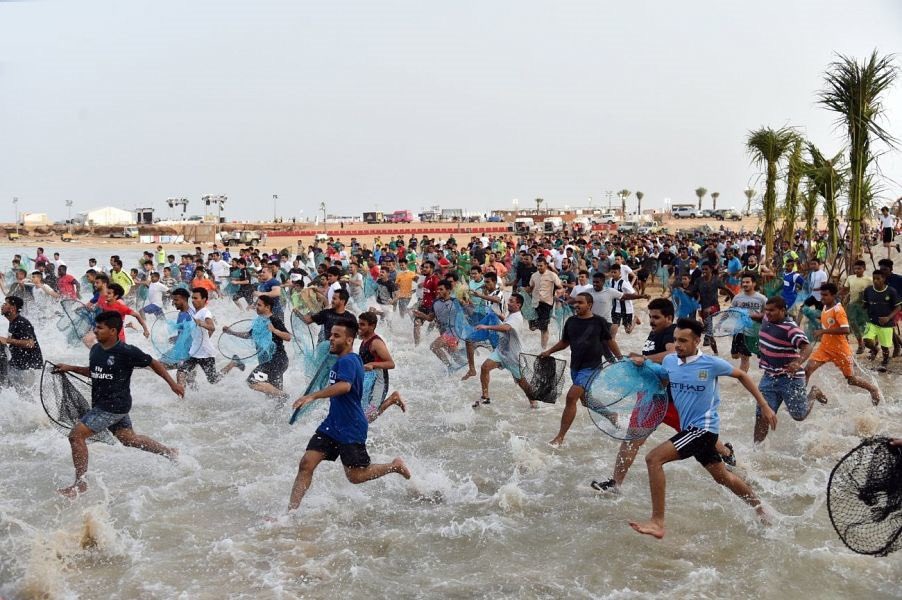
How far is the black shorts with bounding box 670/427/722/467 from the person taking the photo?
596 centimetres

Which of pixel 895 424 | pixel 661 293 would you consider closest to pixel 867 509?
pixel 895 424

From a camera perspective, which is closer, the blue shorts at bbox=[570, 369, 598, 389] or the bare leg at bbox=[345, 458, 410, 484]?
the bare leg at bbox=[345, 458, 410, 484]

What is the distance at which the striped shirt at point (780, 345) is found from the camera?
806 centimetres

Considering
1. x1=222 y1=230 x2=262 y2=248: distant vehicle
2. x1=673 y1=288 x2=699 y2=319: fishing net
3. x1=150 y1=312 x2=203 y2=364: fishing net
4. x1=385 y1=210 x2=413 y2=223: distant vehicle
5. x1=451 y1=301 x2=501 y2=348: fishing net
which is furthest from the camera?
x1=385 y1=210 x2=413 y2=223: distant vehicle

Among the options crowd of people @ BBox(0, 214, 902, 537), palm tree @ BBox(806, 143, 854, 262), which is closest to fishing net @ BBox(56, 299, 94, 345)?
crowd of people @ BBox(0, 214, 902, 537)

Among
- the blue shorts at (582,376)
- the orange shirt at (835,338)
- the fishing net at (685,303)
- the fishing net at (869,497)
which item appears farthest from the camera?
the fishing net at (685,303)

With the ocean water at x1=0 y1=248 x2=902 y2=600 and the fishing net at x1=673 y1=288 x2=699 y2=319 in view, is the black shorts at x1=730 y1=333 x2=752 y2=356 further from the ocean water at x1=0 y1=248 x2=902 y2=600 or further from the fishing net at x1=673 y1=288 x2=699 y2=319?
the fishing net at x1=673 y1=288 x2=699 y2=319

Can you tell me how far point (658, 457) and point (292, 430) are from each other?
5128mm

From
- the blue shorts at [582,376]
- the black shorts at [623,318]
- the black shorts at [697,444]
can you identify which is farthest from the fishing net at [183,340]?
the black shorts at [623,318]

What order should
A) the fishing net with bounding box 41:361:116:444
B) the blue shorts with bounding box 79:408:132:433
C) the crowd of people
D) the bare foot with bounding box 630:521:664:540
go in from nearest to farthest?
the bare foot with bounding box 630:521:664:540 < the crowd of people < the blue shorts with bounding box 79:408:132:433 < the fishing net with bounding box 41:361:116:444

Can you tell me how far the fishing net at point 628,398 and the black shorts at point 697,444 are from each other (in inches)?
24.3

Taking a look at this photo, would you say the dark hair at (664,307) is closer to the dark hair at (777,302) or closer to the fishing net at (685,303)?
the dark hair at (777,302)

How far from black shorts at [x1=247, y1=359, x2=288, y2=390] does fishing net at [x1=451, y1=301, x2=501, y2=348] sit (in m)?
2.48

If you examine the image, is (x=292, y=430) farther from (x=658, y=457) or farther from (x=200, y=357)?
(x=658, y=457)
